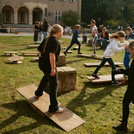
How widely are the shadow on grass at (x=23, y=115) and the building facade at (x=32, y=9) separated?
32.9m

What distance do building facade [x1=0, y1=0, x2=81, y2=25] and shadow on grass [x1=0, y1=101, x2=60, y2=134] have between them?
32.9 m

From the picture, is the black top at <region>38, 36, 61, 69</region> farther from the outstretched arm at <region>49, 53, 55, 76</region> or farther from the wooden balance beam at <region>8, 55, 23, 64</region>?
the wooden balance beam at <region>8, 55, 23, 64</region>

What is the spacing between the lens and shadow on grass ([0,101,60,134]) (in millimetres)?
3374

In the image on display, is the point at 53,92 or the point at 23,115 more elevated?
the point at 53,92

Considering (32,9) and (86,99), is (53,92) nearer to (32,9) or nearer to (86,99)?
(86,99)

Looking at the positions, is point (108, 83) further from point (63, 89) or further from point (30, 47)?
point (30, 47)

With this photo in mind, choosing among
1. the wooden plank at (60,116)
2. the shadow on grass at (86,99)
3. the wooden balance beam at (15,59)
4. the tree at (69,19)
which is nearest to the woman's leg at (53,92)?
the wooden plank at (60,116)

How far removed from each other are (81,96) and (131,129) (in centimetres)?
176

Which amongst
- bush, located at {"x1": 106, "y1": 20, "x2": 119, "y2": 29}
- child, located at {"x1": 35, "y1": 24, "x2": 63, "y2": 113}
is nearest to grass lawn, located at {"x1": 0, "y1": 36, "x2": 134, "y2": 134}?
child, located at {"x1": 35, "y1": 24, "x2": 63, "y2": 113}

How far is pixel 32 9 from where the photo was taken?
3609 centimetres

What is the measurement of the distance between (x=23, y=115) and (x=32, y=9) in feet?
115

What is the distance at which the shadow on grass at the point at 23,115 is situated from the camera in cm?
337

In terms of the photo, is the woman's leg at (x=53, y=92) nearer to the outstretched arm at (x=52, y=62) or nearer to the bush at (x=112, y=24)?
the outstretched arm at (x=52, y=62)

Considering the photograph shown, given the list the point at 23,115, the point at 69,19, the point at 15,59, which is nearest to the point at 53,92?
the point at 23,115
